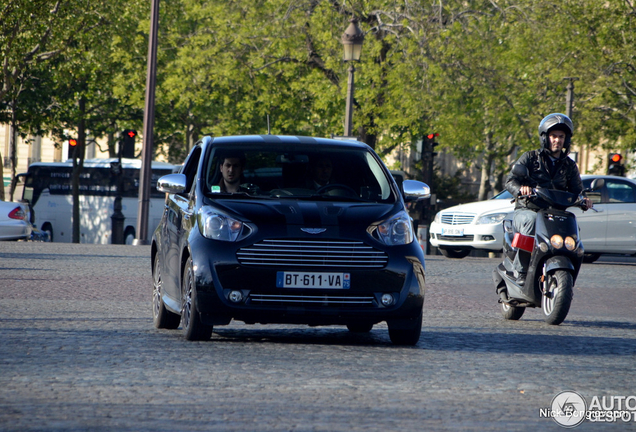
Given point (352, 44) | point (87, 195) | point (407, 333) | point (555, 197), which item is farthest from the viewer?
point (87, 195)

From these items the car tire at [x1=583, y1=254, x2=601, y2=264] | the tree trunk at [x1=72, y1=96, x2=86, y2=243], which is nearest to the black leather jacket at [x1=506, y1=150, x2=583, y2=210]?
the car tire at [x1=583, y1=254, x2=601, y2=264]

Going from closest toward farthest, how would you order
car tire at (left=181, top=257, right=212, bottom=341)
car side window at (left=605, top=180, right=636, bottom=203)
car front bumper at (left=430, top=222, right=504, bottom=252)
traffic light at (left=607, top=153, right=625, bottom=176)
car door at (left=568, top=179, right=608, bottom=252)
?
car tire at (left=181, top=257, right=212, bottom=341), car front bumper at (left=430, top=222, right=504, bottom=252), car door at (left=568, top=179, right=608, bottom=252), car side window at (left=605, top=180, right=636, bottom=203), traffic light at (left=607, top=153, right=625, bottom=176)

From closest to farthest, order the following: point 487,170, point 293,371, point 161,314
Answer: point 293,371 → point 161,314 → point 487,170

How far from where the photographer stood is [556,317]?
32.1 ft

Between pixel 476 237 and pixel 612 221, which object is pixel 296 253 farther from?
pixel 612 221

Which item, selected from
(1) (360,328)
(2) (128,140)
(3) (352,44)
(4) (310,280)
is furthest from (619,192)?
(2) (128,140)

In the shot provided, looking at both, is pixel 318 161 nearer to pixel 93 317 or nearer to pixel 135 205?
pixel 93 317

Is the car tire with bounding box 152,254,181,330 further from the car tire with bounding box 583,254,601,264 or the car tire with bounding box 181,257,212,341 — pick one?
the car tire with bounding box 583,254,601,264

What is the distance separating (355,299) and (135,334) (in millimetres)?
1827

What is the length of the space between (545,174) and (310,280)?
11.2ft

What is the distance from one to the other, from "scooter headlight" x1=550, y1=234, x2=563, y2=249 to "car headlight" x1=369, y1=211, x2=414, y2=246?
219 cm

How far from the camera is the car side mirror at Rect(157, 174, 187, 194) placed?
855 cm

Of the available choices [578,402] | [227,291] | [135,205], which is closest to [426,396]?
[578,402]

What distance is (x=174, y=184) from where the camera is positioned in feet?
28.1
